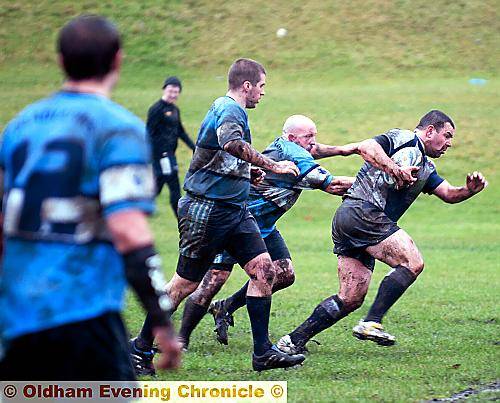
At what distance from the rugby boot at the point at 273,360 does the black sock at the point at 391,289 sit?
105 centimetres

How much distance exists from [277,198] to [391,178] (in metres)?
0.91

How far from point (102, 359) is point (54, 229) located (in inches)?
19.2

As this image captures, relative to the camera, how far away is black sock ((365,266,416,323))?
25.6 feet

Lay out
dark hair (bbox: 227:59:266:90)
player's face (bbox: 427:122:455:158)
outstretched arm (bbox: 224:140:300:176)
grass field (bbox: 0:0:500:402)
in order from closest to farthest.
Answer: outstretched arm (bbox: 224:140:300:176), dark hair (bbox: 227:59:266:90), grass field (bbox: 0:0:500:402), player's face (bbox: 427:122:455:158)

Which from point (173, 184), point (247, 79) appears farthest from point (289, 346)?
point (173, 184)

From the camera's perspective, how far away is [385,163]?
7617mm

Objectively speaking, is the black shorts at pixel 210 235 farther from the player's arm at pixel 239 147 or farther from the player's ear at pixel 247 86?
the player's ear at pixel 247 86

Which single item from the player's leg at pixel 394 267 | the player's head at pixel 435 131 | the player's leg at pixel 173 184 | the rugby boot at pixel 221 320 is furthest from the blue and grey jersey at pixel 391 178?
the player's leg at pixel 173 184

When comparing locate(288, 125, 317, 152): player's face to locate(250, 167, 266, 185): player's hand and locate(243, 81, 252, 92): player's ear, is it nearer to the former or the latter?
locate(250, 167, 266, 185): player's hand

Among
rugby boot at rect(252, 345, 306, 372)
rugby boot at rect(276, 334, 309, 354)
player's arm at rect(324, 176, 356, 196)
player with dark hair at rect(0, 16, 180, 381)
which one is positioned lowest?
rugby boot at rect(276, 334, 309, 354)

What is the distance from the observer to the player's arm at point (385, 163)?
7621 mm

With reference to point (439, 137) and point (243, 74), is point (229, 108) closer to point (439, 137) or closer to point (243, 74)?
point (243, 74)

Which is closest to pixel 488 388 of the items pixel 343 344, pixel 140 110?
pixel 343 344

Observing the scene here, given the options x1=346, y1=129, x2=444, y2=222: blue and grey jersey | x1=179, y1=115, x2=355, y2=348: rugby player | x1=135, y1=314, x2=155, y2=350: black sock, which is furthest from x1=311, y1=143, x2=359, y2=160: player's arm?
x1=135, y1=314, x2=155, y2=350: black sock
